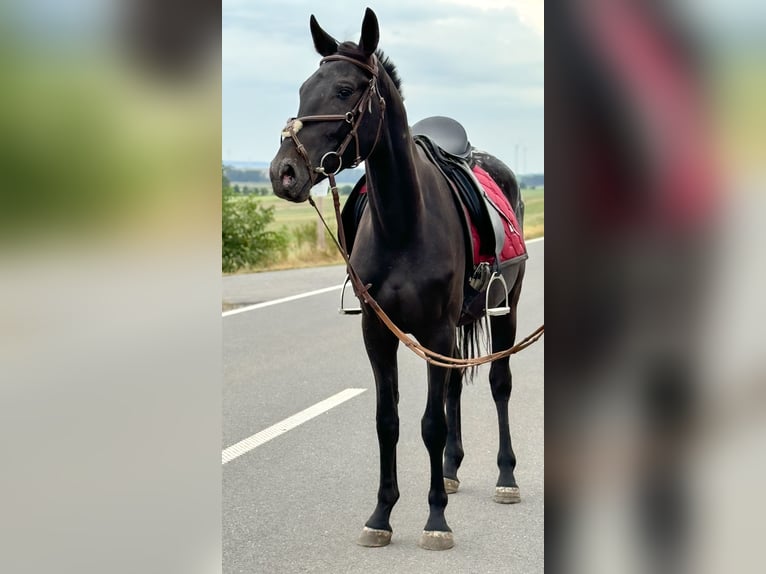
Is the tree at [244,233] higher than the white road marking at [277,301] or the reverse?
higher

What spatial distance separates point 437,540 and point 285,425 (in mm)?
2588

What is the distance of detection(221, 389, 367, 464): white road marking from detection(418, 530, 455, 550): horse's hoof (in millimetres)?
1624

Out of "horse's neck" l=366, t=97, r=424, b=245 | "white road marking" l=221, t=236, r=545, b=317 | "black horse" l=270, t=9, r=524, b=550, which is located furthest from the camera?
"white road marking" l=221, t=236, r=545, b=317

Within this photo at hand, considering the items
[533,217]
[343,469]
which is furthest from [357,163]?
[533,217]

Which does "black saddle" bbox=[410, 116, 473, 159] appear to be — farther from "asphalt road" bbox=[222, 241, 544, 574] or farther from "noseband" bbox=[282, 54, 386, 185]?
"asphalt road" bbox=[222, 241, 544, 574]

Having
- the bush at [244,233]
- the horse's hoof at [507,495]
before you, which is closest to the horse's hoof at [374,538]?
the horse's hoof at [507,495]

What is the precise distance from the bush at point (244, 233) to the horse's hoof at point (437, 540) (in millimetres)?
11471

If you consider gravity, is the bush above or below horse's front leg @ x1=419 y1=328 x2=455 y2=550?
above

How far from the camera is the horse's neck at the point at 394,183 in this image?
399 cm

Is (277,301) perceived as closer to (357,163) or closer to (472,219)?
(472,219)

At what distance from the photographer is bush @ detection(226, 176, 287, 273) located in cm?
1574
